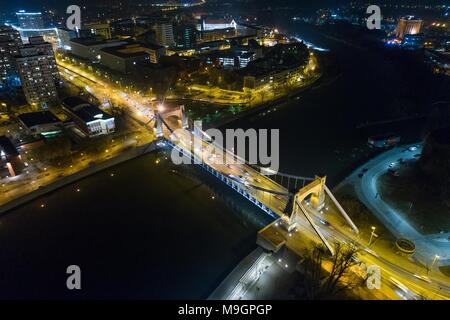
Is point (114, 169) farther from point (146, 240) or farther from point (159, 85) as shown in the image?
point (159, 85)

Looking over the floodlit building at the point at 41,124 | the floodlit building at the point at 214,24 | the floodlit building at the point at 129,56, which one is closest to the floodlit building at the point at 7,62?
the floodlit building at the point at 129,56

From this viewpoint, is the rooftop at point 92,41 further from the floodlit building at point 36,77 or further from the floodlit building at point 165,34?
the floodlit building at point 36,77

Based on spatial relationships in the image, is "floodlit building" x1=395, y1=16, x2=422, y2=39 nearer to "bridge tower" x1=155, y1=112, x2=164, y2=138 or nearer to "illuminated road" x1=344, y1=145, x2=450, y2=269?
"illuminated road" x1=344, y1=145, x2=450, y2=269

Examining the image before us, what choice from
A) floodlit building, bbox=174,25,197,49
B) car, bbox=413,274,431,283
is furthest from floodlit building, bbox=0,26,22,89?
car, bbox=413,274,431,283

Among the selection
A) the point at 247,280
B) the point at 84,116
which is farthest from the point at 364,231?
A: the point at 84,116

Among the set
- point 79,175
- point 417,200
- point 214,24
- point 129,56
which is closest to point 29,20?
point 129,56

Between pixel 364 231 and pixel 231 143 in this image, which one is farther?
pixel 231 143
